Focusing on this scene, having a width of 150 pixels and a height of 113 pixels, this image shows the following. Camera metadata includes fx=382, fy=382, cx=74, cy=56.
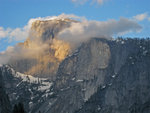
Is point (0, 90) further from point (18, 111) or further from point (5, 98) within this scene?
point (18, 111)

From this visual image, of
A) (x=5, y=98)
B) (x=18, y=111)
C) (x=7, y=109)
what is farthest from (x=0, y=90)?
(x=18, y=111)

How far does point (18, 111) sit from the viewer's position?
7912 centimetres

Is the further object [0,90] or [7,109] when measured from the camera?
[0,90]

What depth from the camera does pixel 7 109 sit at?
161625mm

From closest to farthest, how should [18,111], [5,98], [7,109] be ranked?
[18,111] → [7,109] → [5,98]

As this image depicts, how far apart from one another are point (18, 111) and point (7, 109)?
84922mm

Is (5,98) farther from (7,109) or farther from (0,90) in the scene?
(7,109)

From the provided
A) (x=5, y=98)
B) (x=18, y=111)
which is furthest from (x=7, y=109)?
(x=18, y=111)

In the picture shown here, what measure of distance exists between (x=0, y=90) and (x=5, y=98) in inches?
187

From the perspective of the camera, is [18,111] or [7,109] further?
[7,109]

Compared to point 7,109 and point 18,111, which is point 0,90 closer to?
point 7,109

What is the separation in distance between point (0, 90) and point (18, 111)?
335 feet

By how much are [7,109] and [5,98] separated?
618 inches

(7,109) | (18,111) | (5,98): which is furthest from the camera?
(5,98)
